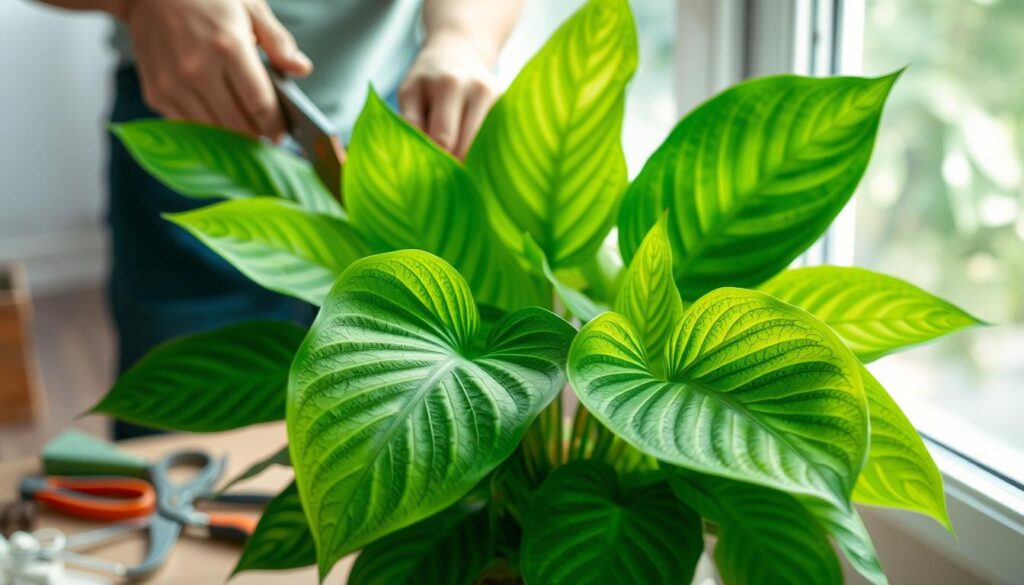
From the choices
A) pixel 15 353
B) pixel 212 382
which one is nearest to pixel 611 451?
pixel 212 382

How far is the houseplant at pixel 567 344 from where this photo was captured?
0.30 m

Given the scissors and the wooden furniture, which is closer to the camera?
the scissors

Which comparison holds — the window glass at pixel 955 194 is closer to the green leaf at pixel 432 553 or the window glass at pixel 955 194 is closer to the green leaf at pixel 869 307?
the green leaf at pixel 869 307

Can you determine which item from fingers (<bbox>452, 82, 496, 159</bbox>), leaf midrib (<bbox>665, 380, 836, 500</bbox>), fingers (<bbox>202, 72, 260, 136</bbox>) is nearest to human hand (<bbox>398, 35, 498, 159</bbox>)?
fingers (<bbox>452, 82, 496, 159</bbox>)

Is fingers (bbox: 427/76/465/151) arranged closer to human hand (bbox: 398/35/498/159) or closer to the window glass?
human hand (bbox: 398/35/498/159)

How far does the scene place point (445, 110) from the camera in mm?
615

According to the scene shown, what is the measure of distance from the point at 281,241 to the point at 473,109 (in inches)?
8.4

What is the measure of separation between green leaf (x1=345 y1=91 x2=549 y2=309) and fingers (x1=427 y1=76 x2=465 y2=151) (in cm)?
16

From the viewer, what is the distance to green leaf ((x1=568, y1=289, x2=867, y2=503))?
283 mm

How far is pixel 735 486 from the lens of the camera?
0.38 metres

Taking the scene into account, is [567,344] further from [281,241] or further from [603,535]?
[281,241]

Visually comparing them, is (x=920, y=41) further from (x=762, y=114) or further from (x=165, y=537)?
(x=165, y=537)

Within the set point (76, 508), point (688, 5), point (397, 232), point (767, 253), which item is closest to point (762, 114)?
point (767, 253)

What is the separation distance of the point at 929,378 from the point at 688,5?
1.40 feet
